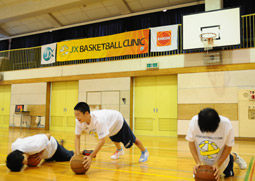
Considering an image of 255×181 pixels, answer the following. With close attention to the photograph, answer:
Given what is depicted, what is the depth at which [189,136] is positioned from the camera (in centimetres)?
269

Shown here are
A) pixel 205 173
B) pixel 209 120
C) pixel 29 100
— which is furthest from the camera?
pixel 29 100

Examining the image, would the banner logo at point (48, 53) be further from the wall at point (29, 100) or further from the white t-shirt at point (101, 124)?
the white t-shirt at point (101, 124)

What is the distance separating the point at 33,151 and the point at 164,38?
7.67 meters

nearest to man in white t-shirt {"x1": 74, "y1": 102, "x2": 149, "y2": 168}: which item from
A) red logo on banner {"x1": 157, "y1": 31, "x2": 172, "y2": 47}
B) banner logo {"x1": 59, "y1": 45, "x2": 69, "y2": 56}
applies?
red logo on banner {"x1": 157, "y1": 31, "x2": 172, "y2": 47}

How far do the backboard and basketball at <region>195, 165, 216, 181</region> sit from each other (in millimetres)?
6897

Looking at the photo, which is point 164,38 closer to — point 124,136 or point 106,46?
point 106,46

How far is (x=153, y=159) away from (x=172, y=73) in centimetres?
571

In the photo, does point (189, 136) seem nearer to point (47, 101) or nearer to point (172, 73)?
point (172, 73)

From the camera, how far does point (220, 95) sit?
892 cm

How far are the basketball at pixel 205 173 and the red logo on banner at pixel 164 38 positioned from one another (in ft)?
25.6

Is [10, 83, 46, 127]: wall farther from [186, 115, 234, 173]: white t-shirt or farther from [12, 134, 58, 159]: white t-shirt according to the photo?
[186, 115, 234, 173]: white t-shirt

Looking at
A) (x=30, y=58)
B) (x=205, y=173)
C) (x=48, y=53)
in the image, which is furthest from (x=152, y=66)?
(x=205, y=173)

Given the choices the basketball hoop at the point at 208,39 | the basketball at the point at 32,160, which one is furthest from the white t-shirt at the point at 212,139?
the basketball hoop at the point at 208,39

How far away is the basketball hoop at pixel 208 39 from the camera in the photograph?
8.67 m
